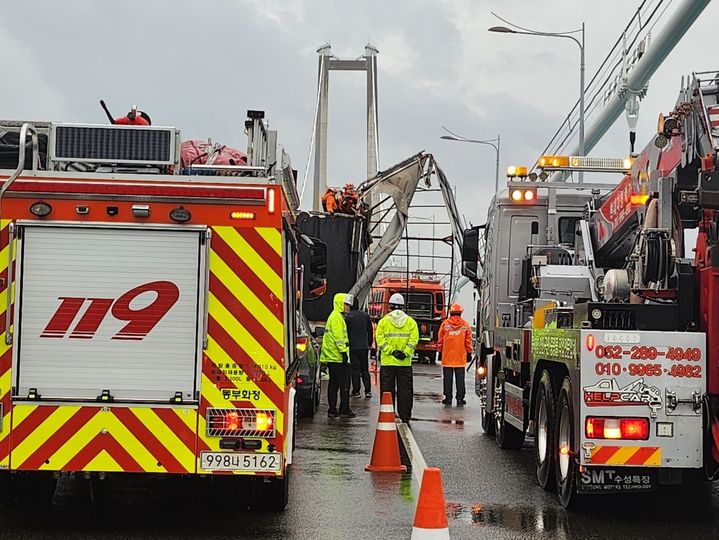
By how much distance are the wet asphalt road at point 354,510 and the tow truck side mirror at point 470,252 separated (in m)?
3.81

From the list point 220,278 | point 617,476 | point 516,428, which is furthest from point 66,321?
point 516,428

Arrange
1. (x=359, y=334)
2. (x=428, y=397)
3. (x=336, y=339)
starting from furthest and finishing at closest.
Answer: (x=428, y=397), (x=359, y=334), (x=336, y=339)

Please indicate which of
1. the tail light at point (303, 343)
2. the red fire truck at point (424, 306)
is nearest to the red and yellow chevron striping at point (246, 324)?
the tail light at point (303, 343)

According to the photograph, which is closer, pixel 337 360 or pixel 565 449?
pixel 565 449

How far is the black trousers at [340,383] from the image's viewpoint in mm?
16750

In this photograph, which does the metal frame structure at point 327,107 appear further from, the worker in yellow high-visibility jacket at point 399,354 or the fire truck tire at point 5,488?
the fire truck tire at point 5,488

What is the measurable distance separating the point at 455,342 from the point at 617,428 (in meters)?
11.8

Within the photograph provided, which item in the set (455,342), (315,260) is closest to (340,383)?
(455,342)

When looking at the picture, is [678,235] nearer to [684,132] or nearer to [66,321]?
[684,132]

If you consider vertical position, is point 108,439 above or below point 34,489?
above

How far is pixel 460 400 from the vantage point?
788 inches

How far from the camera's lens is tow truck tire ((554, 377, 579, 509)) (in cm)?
873

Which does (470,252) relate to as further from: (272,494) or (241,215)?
(241,215)

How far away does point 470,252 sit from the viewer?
601 inches
